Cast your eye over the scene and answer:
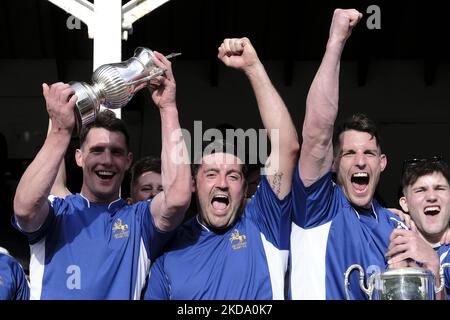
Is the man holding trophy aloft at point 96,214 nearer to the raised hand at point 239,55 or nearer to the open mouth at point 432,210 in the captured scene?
the raised hand at point 239,55

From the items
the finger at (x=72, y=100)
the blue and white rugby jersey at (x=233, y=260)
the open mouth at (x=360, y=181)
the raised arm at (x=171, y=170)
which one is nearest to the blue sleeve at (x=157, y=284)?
the blue and white rugby jersey at (x=233, y=260)

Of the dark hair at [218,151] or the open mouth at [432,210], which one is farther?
the open mouth at [432,210]

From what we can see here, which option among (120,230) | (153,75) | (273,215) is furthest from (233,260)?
(153,75)

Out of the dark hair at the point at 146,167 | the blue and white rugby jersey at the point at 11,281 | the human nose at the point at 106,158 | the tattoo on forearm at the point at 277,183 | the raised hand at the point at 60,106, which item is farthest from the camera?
the dark hair at the point at 146,167

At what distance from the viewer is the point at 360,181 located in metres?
4.09

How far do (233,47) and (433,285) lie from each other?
A: 4.87 ft

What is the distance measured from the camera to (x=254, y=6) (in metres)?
9.52

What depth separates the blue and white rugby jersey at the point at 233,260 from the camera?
3791 mm

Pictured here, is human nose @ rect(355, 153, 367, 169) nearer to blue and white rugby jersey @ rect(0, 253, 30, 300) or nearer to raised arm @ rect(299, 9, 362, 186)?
raised arm @ rect(299, 9, 362, 186)

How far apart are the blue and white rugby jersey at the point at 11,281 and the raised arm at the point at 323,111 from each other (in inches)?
51.5

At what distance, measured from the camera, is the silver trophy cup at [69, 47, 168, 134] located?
3.87m

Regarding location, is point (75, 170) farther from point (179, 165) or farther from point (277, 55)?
point (277, 55)

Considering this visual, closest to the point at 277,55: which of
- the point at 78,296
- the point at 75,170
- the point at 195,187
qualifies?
the point at 75,170

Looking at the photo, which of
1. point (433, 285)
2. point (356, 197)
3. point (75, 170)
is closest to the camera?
point (433, 285)
